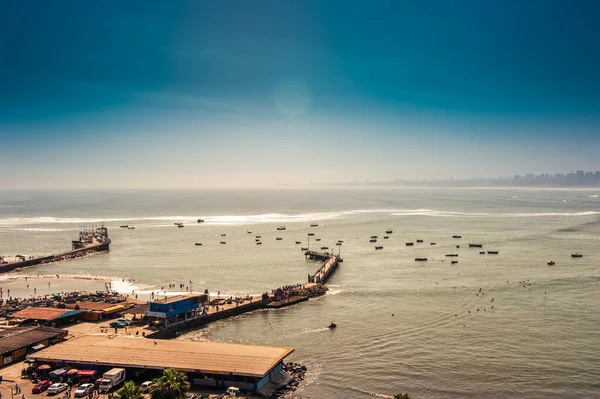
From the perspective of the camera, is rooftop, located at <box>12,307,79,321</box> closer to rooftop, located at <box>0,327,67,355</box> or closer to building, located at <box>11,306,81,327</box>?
building, located at <box>11,306,81,327</box>

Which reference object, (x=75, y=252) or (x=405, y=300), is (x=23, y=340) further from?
(x=75, y=252)

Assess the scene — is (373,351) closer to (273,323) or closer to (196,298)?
(273,323)

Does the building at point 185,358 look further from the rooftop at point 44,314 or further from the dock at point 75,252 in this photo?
the dock at point 75,252

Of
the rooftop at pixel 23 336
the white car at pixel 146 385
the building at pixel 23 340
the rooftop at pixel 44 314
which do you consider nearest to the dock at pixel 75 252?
the rooftop at pixel 44 314

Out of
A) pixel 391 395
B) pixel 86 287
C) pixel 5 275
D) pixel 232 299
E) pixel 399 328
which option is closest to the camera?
pixel 391 395

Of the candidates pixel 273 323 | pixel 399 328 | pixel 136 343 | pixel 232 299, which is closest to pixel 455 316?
pixel 399 328

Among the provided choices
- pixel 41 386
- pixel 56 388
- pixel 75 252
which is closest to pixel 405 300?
pixel 56 388
